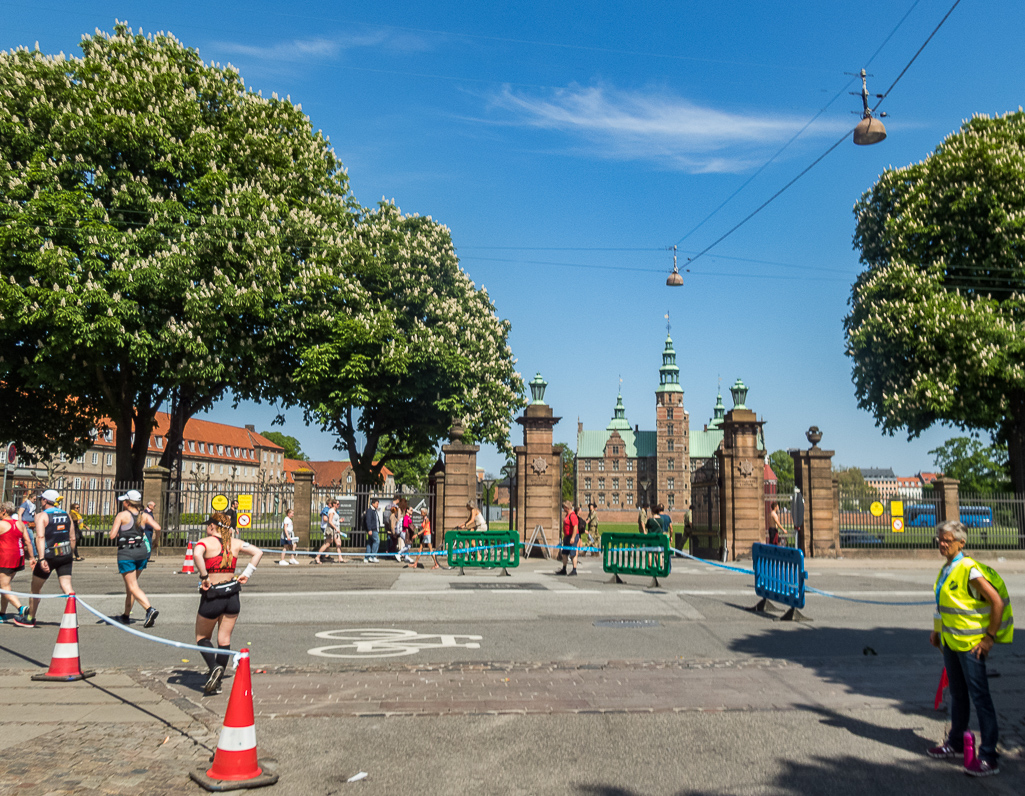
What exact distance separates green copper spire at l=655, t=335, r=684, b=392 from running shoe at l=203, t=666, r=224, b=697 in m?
119

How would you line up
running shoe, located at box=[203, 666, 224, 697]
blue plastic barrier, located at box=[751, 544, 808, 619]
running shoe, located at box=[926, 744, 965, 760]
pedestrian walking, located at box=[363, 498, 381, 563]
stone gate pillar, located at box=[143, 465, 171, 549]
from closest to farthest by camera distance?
1. running shoe, located at box=[926, 744, 965, 760]
2. running shoe, located at box=[203, 666, 224, 697]
3. blue plastic barrier, located at box=[751, 544, 808, 619]
4. pedestrian walking, located at box=[363, 498, 381, 563]
5. stone gate pillar, located at box=[143, 465, 171, 549]

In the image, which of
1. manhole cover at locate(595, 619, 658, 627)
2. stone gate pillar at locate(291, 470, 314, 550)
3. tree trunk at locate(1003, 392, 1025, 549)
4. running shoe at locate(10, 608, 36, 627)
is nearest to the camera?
running shoe at locate(10, 608, 36, 627)

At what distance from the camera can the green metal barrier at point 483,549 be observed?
60.9 feet

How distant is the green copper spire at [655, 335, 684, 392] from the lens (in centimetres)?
12375

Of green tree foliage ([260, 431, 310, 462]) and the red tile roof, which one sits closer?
the red tile roof

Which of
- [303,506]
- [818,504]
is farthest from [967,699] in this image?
[303,506]

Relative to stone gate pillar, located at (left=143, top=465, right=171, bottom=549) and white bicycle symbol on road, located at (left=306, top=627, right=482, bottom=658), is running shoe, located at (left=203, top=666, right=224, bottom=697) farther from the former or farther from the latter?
stone gate pillar, located at (left=143, top=465, right=171, bottom=549)

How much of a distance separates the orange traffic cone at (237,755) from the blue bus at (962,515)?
2534 cm

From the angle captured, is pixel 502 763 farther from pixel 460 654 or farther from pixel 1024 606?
pixel 1024 606

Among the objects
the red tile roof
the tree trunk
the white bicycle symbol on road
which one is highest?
the red tile roof

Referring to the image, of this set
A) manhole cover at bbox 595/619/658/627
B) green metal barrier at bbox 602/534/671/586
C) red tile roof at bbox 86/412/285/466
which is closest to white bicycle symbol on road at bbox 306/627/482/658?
manhole cover at bbox 595/619/658/627

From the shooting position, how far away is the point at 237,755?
5047 mm

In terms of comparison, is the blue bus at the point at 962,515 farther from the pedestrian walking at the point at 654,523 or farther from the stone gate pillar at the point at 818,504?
the pedestrian walking at the point at 654,523

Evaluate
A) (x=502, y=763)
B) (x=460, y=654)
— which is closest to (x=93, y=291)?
(x=460, y=654)
